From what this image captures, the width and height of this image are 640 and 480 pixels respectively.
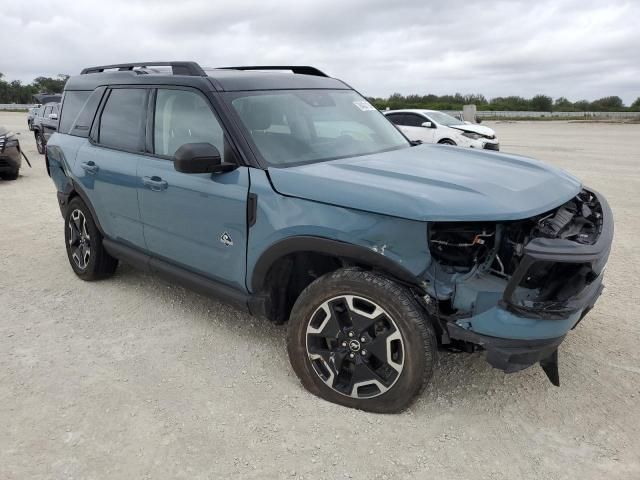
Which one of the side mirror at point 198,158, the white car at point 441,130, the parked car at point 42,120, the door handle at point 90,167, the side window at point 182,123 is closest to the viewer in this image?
the side mirror at point 198,158

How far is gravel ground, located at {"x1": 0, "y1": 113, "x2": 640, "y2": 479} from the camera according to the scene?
8.36 feet

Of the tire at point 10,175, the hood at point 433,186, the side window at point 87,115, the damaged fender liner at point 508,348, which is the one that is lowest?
the tire at point 10,175

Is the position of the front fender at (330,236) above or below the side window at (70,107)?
below

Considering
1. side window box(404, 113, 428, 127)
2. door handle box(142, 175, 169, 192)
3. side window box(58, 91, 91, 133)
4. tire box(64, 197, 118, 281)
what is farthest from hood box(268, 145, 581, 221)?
side window box(404, 113, 428, 127)

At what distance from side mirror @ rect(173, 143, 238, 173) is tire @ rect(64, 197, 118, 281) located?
6.47ft

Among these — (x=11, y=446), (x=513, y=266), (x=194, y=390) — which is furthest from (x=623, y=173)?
(x=11, y=446)

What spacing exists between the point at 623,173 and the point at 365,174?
34.6 feet

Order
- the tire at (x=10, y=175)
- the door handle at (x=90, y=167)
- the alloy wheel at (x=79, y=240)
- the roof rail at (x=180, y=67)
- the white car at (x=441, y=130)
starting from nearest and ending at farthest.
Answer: the roof rail at (x=180, y=67), the door handle at (x=90, y=167), the alloy wheel at (x=79, y=240), the tire at (x=10, y=175), the white car at (x=441, y=130)

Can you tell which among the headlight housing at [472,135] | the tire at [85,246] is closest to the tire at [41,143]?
the headlight housing at [472,135]

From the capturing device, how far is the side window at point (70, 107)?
4867 millimetres

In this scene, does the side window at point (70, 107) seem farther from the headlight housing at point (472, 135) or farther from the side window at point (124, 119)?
the headlight housing at point (472, 135)

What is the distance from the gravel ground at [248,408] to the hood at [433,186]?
1129 mm

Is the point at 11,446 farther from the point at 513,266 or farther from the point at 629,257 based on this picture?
the point at 629,257

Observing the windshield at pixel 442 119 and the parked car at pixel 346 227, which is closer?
the parked car at pixel 346 227
